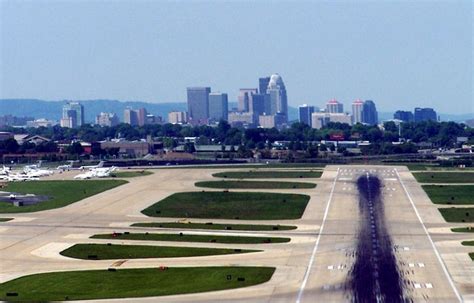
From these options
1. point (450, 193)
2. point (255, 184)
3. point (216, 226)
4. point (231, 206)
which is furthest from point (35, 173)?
point (216, 226)

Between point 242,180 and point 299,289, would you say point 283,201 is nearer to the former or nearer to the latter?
point 242,180

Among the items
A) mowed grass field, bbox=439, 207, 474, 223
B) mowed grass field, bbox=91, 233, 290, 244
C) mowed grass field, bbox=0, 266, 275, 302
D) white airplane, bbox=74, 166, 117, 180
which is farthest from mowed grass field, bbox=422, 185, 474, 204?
white airplane, bbox=74, 166, 117, 180

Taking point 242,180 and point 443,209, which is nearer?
point 443,209

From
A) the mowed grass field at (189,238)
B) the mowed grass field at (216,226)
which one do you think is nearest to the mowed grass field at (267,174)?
the mowed grass field at (216,226)

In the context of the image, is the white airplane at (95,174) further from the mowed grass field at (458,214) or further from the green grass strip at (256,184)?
the mowed grass field at (458,214)

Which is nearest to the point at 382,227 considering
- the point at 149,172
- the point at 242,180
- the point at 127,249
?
the point at 127,249
